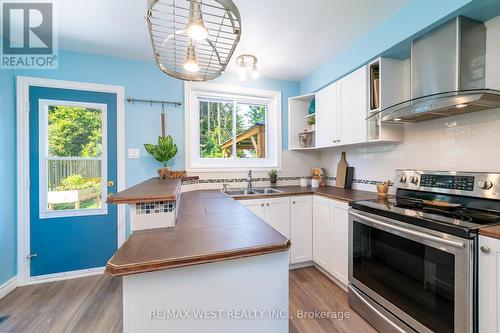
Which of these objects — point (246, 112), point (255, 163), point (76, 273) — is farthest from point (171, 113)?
point (76, 273)

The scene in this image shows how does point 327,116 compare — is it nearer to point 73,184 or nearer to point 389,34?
point 389,34

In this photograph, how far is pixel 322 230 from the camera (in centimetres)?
238

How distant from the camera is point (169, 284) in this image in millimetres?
816

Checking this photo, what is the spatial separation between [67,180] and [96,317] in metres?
1.41

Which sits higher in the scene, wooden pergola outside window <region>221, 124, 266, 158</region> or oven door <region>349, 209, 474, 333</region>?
wooden pergola outside window <region>221, 124, 266, 158</region>

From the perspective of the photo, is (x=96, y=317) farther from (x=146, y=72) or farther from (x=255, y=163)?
(x=146, y=72)

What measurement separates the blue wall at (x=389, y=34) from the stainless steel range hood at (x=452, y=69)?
0.10m

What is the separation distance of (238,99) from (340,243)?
7.12ft

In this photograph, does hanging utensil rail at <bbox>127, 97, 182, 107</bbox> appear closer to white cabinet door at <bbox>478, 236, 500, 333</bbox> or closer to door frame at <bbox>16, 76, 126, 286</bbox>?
door frame at <bbox>16, 76, 126, 286</bbox>

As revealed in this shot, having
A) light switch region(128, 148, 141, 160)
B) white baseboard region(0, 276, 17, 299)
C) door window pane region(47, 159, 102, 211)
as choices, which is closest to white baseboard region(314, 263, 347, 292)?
light switch region(128, 148, 141, 160)

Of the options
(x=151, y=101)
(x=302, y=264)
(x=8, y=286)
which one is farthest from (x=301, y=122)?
(x=8, y=286)

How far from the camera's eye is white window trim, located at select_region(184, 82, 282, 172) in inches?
106

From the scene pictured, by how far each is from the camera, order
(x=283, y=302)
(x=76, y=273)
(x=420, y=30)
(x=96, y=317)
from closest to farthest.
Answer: (x=283, y=302)
(x=420, y=30)
(x=96, y=317)
(x=76, y=273)

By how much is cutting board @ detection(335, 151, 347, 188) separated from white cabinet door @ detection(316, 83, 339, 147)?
1.17ft
